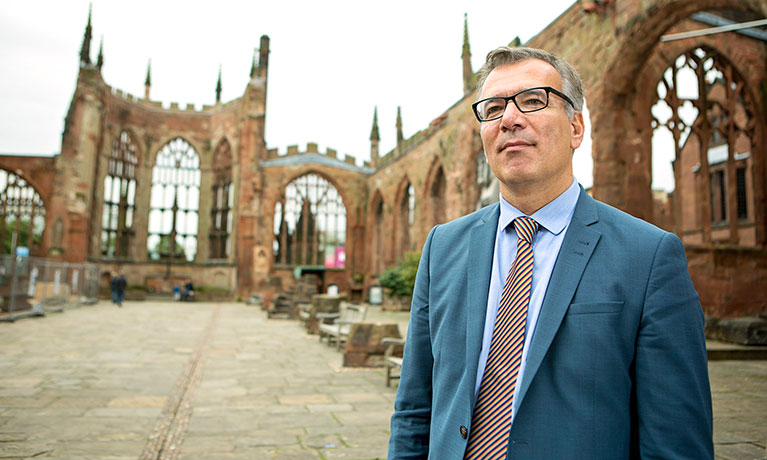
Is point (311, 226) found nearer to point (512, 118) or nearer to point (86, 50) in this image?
point (86, 50)

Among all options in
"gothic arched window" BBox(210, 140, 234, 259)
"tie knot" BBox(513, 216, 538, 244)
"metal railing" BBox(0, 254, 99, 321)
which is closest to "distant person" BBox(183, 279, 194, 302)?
"gothic arched window" BBox(210, 140, 234, 259)

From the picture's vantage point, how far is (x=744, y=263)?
8.82 m

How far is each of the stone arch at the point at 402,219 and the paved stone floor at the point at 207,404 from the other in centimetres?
1572

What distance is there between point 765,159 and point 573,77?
1024 centimetres

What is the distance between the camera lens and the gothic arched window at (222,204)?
1237 inches

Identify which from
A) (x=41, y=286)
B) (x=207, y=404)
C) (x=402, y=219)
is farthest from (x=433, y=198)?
(x=207, y=404)

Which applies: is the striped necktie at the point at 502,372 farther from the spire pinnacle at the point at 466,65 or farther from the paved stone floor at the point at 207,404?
the spire pinnacle at the point at 466,65

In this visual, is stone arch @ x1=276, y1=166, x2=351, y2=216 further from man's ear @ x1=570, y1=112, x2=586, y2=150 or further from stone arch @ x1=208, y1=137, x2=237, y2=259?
man's ear @ x1=570, y1=112, x2=586, y2=150

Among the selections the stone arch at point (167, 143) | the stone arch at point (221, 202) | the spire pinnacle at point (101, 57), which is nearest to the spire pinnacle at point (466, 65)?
the stone arch at point (221, 202)

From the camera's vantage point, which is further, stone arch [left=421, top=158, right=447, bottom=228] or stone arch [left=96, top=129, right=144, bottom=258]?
stone arch [left=96, top=129, right=144, bottom=258]

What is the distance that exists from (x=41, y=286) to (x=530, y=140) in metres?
18.8

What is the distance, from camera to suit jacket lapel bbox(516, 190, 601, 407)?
3.63 ft

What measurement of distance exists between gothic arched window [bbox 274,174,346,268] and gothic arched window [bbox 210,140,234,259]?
11.8 ft

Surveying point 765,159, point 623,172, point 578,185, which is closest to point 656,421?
point 578,185
